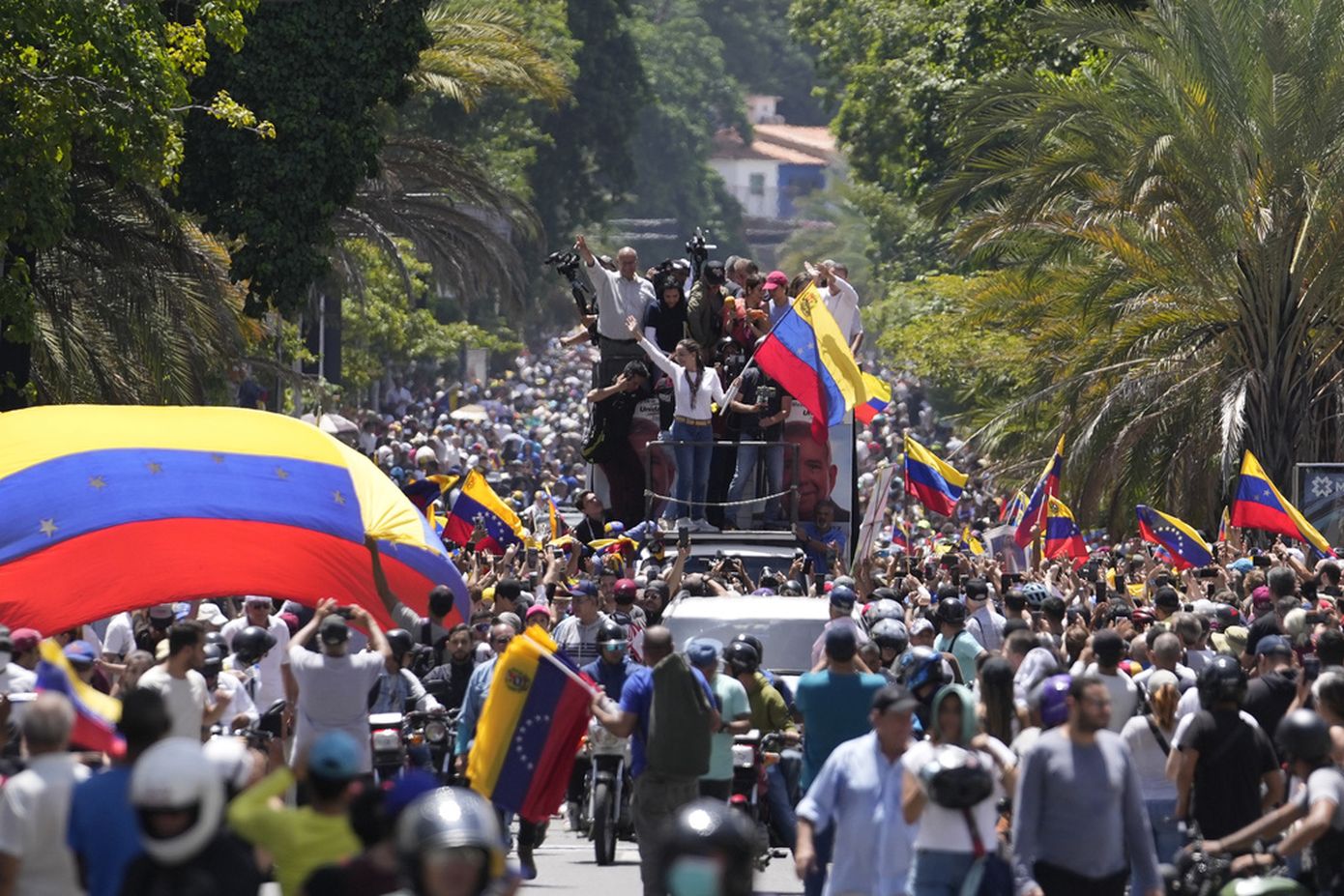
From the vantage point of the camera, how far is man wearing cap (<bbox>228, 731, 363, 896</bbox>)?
776 cm

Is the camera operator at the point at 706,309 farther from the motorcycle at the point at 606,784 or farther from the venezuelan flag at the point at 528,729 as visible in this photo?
the venezuelan flag at the point at 528,729

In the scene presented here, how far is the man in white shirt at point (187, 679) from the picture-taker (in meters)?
12.0

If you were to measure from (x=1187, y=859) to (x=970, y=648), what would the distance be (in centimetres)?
539

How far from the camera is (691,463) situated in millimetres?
22203

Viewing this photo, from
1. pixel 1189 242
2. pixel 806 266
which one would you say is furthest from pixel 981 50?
pixel 806 266

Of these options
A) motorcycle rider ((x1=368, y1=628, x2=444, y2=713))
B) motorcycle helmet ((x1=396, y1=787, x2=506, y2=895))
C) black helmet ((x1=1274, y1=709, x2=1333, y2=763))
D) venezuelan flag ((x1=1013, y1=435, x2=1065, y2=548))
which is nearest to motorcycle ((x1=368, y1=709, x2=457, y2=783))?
motorcycle rider ((x1=368, y1=628, x2=444, y2=713))

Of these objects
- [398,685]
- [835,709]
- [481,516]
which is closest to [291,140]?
[481,516]

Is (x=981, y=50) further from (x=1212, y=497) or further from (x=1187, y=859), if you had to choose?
(x=1187, y=859)

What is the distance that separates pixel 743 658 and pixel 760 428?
862cm

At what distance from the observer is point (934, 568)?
2591 cm

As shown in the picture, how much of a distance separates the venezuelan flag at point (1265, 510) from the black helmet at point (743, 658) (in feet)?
29.1

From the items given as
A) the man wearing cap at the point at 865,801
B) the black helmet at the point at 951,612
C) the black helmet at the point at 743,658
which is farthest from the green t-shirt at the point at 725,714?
the man wearing cap at the point at 865,801

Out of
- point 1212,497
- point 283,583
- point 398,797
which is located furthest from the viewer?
point 1212,497

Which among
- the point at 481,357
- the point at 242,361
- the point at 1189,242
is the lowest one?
the point at 481,357
